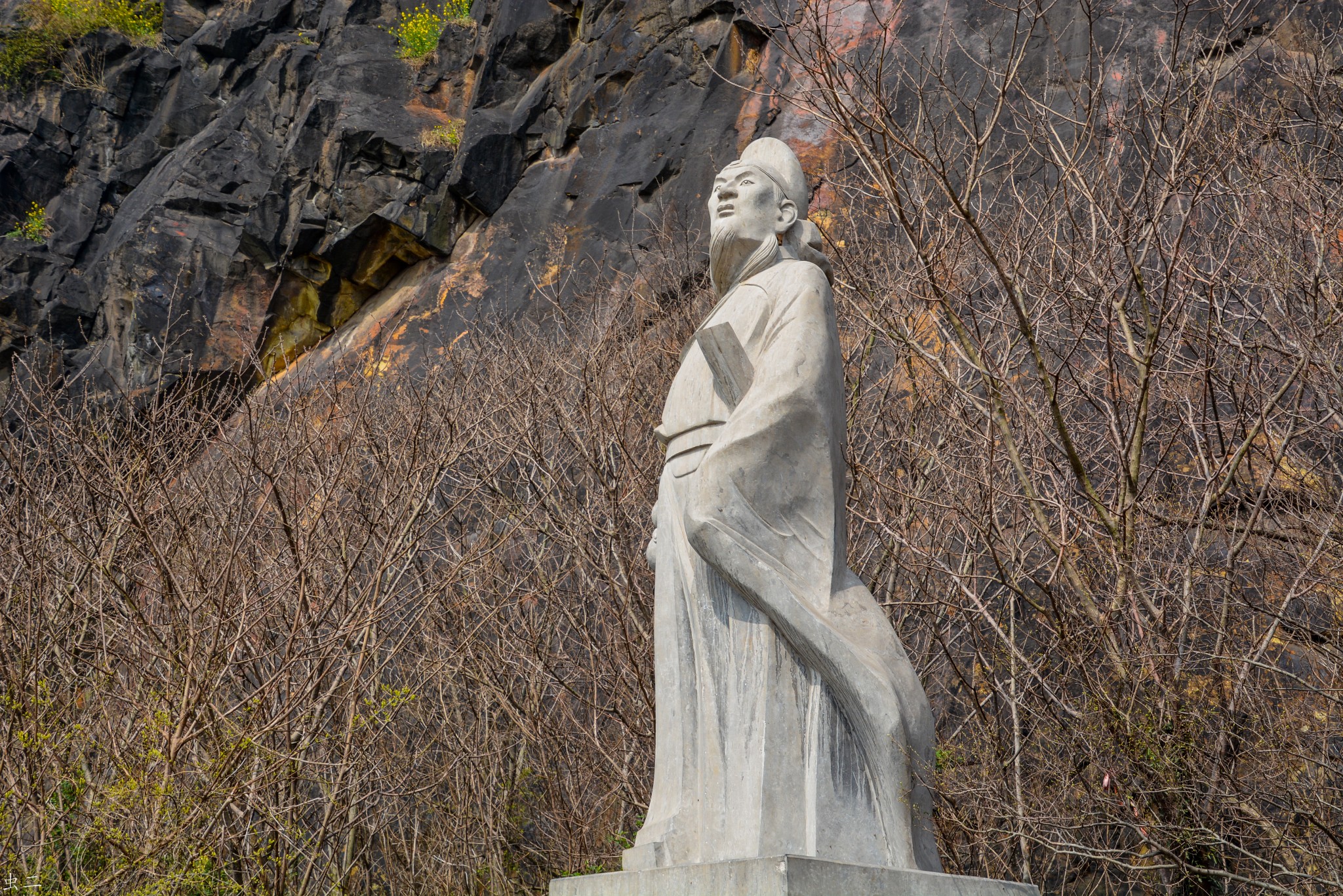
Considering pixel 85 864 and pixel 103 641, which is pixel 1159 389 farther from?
pixel 85 864

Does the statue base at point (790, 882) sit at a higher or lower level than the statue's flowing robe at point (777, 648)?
lower

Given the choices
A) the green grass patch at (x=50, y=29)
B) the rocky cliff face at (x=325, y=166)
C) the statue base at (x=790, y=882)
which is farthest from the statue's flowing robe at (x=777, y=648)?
the green grass patch at (x=50, y=29)

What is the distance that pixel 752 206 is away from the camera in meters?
4.04

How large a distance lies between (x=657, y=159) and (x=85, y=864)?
12.1 m

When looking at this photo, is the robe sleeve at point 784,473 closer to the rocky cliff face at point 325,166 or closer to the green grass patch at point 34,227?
the rocky cliff face at point 325,166

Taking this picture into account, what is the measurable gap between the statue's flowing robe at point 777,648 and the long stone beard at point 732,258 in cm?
21

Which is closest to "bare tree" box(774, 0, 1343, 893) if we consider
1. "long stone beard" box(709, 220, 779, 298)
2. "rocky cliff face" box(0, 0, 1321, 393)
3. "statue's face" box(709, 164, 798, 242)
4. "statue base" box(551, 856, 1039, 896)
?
"statue's face" box(709, 164, 798, 242)

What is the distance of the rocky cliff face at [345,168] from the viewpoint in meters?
17.5

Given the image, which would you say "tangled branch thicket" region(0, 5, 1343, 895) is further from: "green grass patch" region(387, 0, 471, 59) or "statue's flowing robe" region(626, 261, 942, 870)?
"green grass patch" region(387, 0, 471, 59)

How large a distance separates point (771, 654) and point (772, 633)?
6cm

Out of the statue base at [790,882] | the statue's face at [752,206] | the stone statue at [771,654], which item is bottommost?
the statue base at [790,882]

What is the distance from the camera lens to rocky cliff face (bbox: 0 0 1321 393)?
17.5 metres

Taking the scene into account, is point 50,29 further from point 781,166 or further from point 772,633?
point 772,633

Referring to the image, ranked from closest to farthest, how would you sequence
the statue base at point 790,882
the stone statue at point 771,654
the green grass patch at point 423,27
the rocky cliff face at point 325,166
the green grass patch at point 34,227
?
the statue base at point 790,882, the stone statue at point 771,654, the rocky cliff face at point 325,166, the green grass patch at point 423,27, the green grass patch at point 34,227
